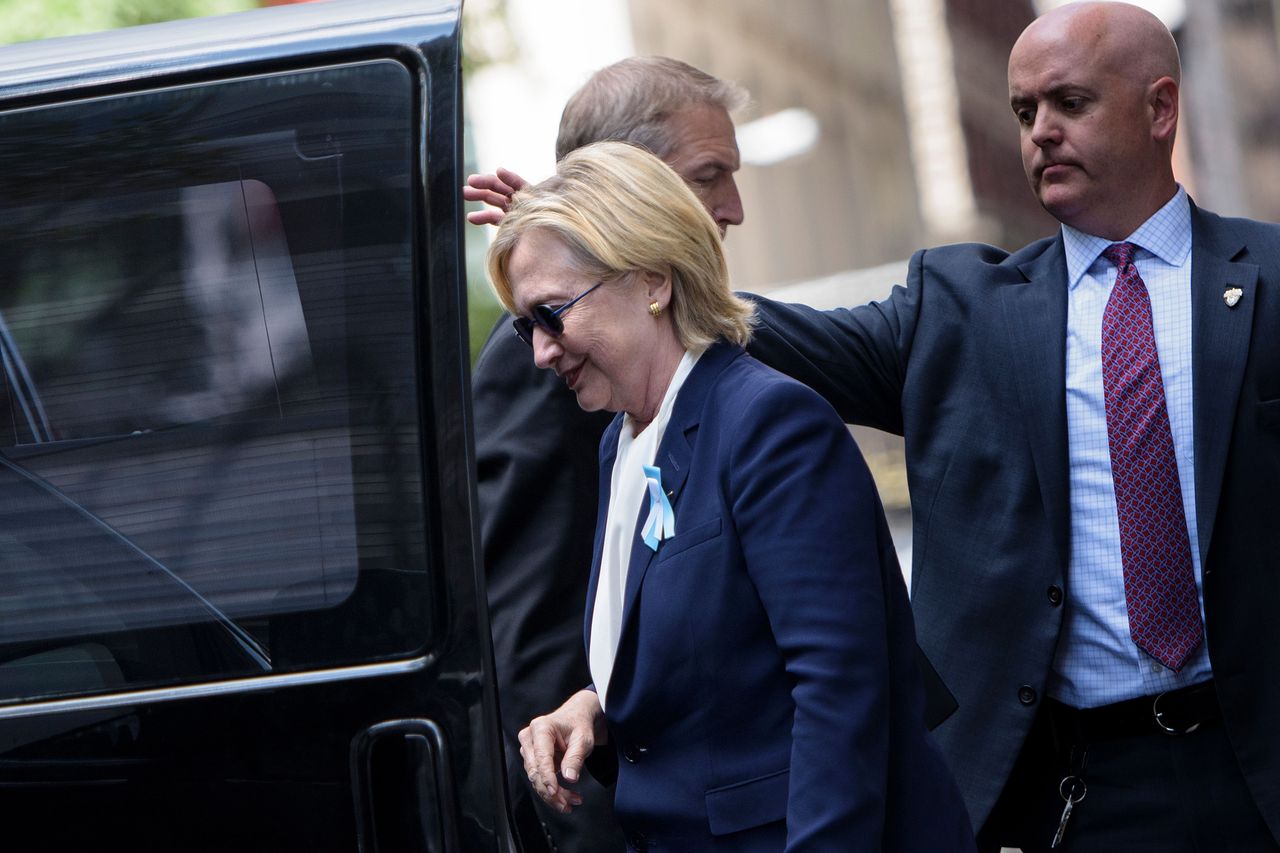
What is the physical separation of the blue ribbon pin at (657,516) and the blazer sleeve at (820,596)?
10cm

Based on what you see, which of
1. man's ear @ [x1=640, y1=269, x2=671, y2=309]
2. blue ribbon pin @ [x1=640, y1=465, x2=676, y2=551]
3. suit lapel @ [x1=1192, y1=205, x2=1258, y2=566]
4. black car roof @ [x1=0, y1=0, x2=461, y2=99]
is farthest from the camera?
suit lapel @ [x1=1192, y1=205, x2=1258, y2=566]

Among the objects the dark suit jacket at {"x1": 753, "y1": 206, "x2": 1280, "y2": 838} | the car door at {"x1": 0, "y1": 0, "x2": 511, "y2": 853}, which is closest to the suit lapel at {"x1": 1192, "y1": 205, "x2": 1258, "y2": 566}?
the dark suit jacket at {"x1": 753, "y1": 206, "x2": 1280, "y2": 838}

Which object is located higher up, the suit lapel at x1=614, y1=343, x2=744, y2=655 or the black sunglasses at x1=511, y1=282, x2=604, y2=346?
the black sunglasses at x1=511, y1=282, x2=604, y2=346

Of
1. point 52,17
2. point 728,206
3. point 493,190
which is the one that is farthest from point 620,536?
point 52,17

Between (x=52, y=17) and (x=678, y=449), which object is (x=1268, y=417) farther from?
(x=52, y=17)

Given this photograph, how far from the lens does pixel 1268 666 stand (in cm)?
246

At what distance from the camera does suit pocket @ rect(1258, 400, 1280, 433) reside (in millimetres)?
2488

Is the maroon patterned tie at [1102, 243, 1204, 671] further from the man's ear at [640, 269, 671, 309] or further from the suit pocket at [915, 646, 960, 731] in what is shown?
the man's ear at [640, 269, 671, 309]

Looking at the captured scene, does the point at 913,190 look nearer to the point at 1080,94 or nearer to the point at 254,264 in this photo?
the point at 1080,94

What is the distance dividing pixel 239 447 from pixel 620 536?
531mm

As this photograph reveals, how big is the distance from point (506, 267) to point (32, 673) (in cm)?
83

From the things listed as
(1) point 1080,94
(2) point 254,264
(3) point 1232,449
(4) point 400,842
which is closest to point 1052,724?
(3) point 1232,449

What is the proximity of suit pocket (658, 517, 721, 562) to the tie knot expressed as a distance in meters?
1.14

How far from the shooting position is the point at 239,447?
72.6 inches
